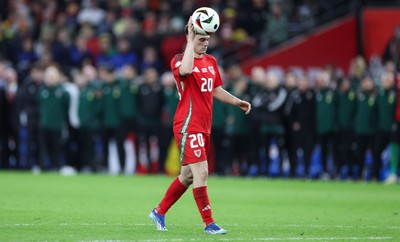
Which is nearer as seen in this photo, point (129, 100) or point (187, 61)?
point (187, 61)

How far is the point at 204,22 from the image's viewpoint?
11.9 meters

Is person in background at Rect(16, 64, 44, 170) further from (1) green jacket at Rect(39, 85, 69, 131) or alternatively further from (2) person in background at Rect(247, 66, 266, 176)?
(2) person in background at Rect(247, 66, 266, 176)

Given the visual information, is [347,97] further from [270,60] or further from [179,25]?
[179,25]

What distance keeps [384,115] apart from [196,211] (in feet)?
29.1

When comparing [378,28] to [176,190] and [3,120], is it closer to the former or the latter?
[3,120]

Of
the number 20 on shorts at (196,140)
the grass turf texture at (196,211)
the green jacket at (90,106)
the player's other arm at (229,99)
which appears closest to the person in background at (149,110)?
the green jacket at (90,106)

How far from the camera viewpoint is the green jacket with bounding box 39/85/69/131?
87.5 ft

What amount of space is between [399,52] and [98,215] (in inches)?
445

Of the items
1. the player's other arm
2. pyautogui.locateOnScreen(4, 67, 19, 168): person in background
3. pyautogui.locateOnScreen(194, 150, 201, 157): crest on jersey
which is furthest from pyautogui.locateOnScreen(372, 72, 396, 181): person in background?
pyautogui.locateOnScreen(194, 150, 201, 157): crest on jersey

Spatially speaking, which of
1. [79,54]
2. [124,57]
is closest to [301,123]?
[124,57]

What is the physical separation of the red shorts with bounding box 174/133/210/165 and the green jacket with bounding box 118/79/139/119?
15.0 m

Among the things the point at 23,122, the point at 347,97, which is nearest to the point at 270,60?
the point at 347,97

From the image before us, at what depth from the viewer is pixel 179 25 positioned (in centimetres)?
3111

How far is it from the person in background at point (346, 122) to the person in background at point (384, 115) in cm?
75
